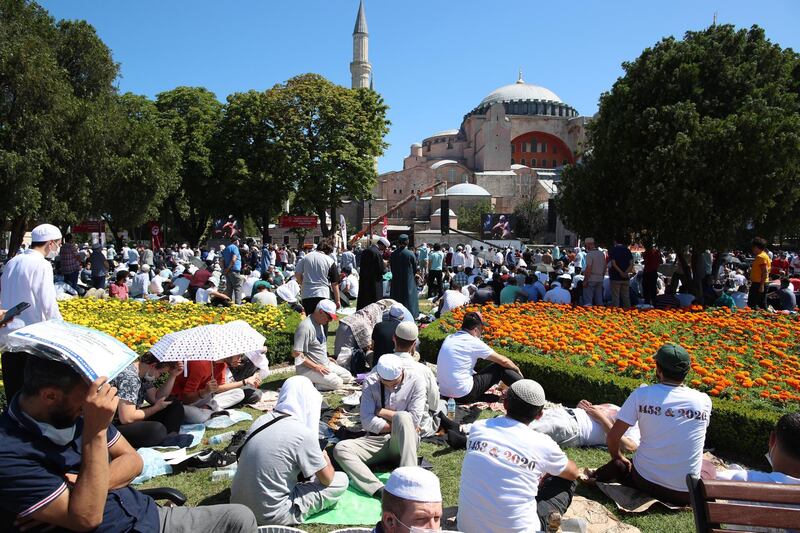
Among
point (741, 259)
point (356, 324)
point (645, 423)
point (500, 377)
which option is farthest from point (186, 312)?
point (741, 259)

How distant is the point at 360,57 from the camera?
7112cm

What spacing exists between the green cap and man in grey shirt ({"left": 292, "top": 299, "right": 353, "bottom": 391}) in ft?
12.6

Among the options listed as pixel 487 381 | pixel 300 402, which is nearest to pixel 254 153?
pixel 487 381

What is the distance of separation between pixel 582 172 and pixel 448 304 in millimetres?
6002

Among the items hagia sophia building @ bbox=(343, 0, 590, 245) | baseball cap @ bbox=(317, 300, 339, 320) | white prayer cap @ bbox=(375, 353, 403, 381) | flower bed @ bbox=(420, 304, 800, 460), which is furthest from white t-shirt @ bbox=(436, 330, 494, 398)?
hagia sophia building @ bbox=(343, 0, 590, 245)

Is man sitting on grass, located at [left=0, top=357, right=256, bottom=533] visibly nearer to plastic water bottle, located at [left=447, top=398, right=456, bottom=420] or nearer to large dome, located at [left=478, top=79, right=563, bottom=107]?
plastic water bottle, located at [left=447, top=398, right=456, bottom=420]

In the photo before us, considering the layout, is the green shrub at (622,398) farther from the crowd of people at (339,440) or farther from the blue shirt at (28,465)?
the blue shirt at (28,465)

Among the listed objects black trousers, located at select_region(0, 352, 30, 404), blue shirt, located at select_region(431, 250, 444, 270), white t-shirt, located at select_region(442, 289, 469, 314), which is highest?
blue shirt, located at select_region(431, 250, 444, 270)

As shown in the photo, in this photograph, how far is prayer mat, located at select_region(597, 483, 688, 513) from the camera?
4.05m

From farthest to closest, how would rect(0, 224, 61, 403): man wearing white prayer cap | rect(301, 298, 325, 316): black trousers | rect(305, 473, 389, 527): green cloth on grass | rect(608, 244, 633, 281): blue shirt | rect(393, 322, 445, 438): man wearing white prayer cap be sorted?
rect(608, 244, 633, 281): blue shirt, rect(301, 298, 325, 316): black trousers, rect(393, 322, 445, 438): man wearing white prayer cap, rect(0, 224, 61, 403): man wearing white prayer cap, rect(305, 473, 389, 527): green cloth on grass

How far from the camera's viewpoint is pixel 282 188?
33625 millimetres

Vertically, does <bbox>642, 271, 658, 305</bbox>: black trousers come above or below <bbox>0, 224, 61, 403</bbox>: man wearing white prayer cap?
below

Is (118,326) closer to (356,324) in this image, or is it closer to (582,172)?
(356,324)

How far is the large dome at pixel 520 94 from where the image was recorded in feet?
266
